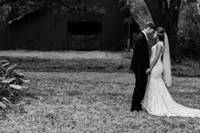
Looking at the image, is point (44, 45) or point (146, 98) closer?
point (146, 98)

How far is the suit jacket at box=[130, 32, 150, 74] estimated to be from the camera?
30.3 feet

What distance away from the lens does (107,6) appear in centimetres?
2872

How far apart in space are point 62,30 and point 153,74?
20.2 m

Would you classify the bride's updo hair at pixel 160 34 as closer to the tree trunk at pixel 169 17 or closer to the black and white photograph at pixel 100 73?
the black and white photograph at pixel 100 73

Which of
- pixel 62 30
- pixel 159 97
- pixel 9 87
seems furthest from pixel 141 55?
pixel 62 30

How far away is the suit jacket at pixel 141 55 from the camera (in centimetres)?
925

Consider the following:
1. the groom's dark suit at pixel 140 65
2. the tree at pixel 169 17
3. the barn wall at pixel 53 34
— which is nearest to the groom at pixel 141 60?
the groom's dark suit at pixel 140 65

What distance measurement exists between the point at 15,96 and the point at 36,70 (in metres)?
7.00

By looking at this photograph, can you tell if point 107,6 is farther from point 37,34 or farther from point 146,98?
point 146,98

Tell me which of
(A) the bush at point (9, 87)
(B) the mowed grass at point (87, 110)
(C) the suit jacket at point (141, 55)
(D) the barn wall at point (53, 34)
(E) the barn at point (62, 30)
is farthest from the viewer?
(D) the barn wall at point (53, 34)

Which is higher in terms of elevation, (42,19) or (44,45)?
(42,19)

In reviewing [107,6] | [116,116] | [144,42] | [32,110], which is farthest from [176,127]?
[107,6]

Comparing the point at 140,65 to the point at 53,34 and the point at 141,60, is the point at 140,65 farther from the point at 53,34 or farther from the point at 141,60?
the point at 53,34

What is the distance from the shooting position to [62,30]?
29.2 metres
